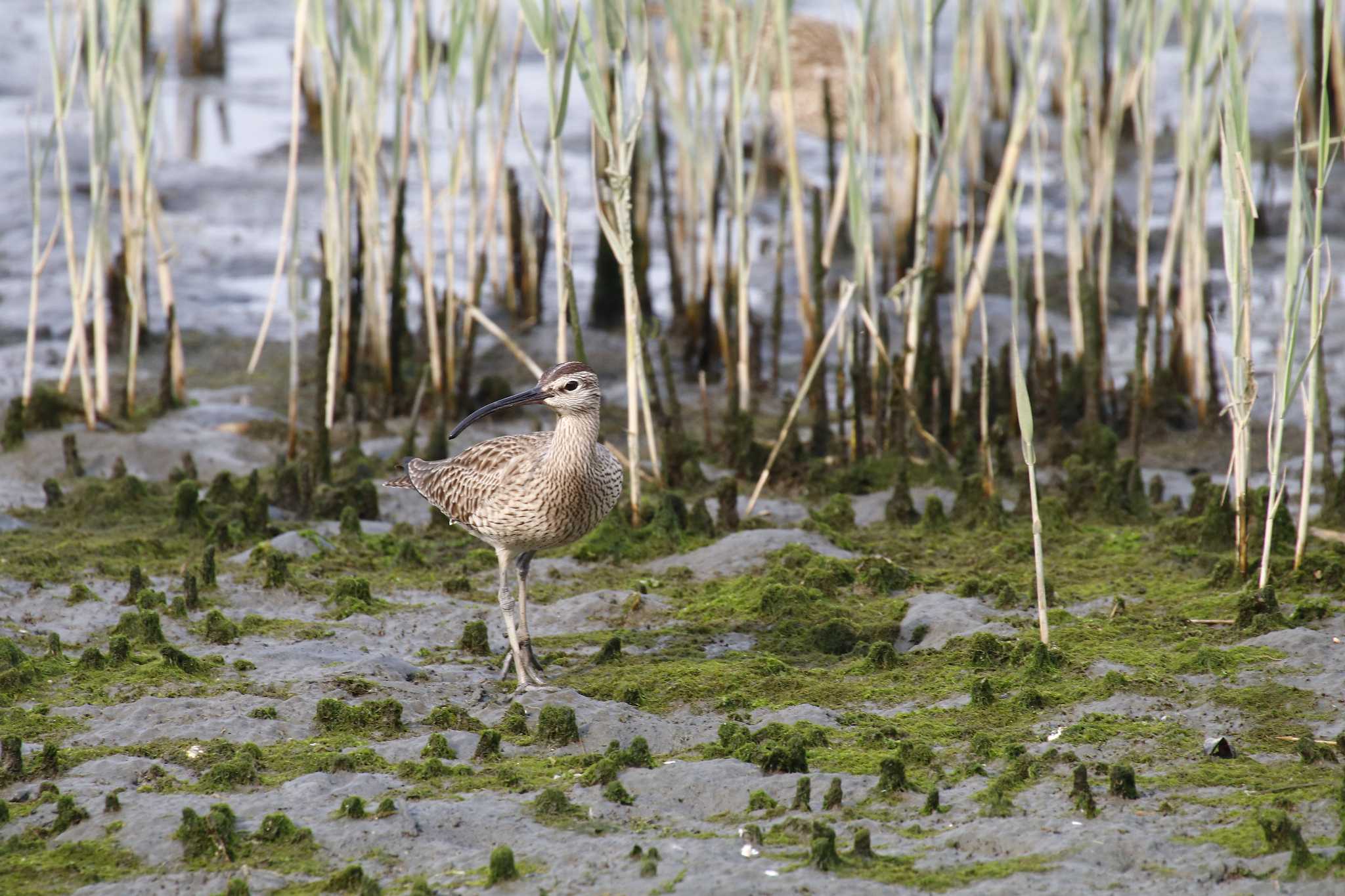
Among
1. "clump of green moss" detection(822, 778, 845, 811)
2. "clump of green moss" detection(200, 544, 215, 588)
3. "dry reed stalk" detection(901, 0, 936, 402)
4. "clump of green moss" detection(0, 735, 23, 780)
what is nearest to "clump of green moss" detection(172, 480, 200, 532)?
"clump of green moss" detection(200, 544, 215, 588)

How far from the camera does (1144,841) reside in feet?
12.4

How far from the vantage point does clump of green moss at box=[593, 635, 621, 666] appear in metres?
5.54

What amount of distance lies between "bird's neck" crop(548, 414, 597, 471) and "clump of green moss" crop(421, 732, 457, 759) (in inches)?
47.2

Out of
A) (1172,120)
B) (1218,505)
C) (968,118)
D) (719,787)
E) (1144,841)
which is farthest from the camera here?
(1172,120)

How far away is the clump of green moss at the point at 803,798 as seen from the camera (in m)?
4.08

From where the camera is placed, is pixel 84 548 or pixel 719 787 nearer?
pixel 719 787

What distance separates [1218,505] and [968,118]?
4.47 meters

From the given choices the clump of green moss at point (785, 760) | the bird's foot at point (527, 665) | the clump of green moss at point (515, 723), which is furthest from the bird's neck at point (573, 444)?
the clump of green moss at point (785, 760)

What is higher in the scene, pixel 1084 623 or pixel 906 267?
pixel 906 267

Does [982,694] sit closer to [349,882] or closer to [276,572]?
[349,882]

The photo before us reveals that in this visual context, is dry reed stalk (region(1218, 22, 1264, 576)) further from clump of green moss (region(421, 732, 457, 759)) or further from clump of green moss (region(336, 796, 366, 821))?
clump of green moss (region(336, 796, 366, 821))

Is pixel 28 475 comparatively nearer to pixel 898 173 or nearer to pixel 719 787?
pixel 719 787

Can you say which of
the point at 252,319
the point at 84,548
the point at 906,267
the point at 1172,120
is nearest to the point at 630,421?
the point at 84,548

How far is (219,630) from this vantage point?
18.4ft
